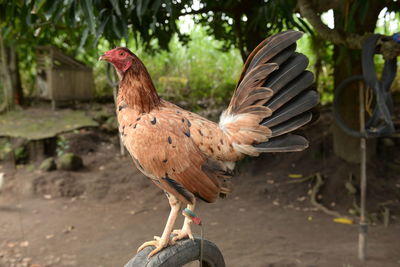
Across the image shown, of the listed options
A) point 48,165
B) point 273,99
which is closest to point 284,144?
point 273,99

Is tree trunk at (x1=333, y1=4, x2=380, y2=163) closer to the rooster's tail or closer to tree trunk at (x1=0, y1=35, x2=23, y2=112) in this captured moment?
the rooster's tail

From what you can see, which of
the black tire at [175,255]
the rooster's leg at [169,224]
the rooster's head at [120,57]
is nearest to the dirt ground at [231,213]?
the black tire at [175,255]

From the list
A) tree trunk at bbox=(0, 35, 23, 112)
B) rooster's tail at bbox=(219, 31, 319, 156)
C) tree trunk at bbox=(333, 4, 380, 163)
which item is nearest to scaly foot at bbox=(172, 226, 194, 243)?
rooster's tail at bbox=(219, 31, 319, 156)

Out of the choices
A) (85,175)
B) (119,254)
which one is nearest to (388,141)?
(119,254)

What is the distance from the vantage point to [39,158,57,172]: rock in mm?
5629

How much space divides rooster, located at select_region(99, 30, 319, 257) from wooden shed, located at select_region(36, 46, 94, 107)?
6.38 m

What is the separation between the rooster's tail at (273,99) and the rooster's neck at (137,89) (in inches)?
14.4

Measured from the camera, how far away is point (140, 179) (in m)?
5.42

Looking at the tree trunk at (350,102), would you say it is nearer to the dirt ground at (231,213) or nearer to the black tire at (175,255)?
the dirt ground at (231,213)

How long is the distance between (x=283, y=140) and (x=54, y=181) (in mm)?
4358

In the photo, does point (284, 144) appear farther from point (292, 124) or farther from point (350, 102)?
point (350, 102)

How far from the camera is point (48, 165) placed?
5641 millimetres

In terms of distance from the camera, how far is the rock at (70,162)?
223 inches

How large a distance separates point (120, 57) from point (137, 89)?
0.49 ft
